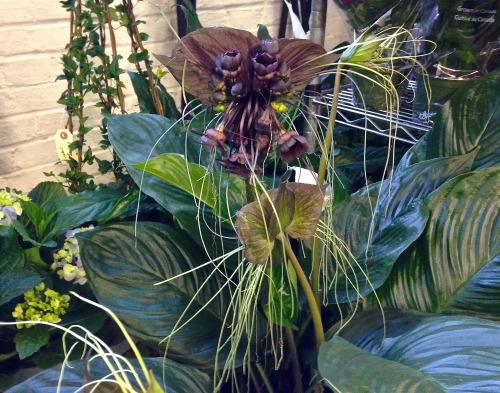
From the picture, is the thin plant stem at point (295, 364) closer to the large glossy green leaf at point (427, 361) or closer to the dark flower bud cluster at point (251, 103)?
the large glossy green leaf at point (427, 361)

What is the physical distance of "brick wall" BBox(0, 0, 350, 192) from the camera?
114cm

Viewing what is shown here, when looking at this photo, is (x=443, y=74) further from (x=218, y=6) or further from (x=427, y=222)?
(x=218, y=6)

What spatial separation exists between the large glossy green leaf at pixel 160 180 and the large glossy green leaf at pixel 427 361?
26 centimetres

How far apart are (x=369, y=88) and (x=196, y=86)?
50cm

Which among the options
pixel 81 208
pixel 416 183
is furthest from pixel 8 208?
pixel 416 183

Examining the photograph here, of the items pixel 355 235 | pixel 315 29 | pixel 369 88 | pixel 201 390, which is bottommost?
pixel 201 390

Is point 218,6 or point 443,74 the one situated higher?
point 218,6

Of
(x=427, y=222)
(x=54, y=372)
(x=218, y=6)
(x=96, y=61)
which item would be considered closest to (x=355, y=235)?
(x=427, y=222)

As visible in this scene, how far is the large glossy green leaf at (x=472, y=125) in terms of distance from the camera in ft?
2.61

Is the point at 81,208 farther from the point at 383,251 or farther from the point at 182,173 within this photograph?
the point at 383,251

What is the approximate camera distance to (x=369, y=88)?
0.90 m

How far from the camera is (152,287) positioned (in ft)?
2.29

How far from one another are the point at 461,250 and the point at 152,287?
1.38ft

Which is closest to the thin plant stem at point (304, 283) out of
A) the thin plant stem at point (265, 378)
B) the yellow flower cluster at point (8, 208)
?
the thin plant stem at point (265, 378)
